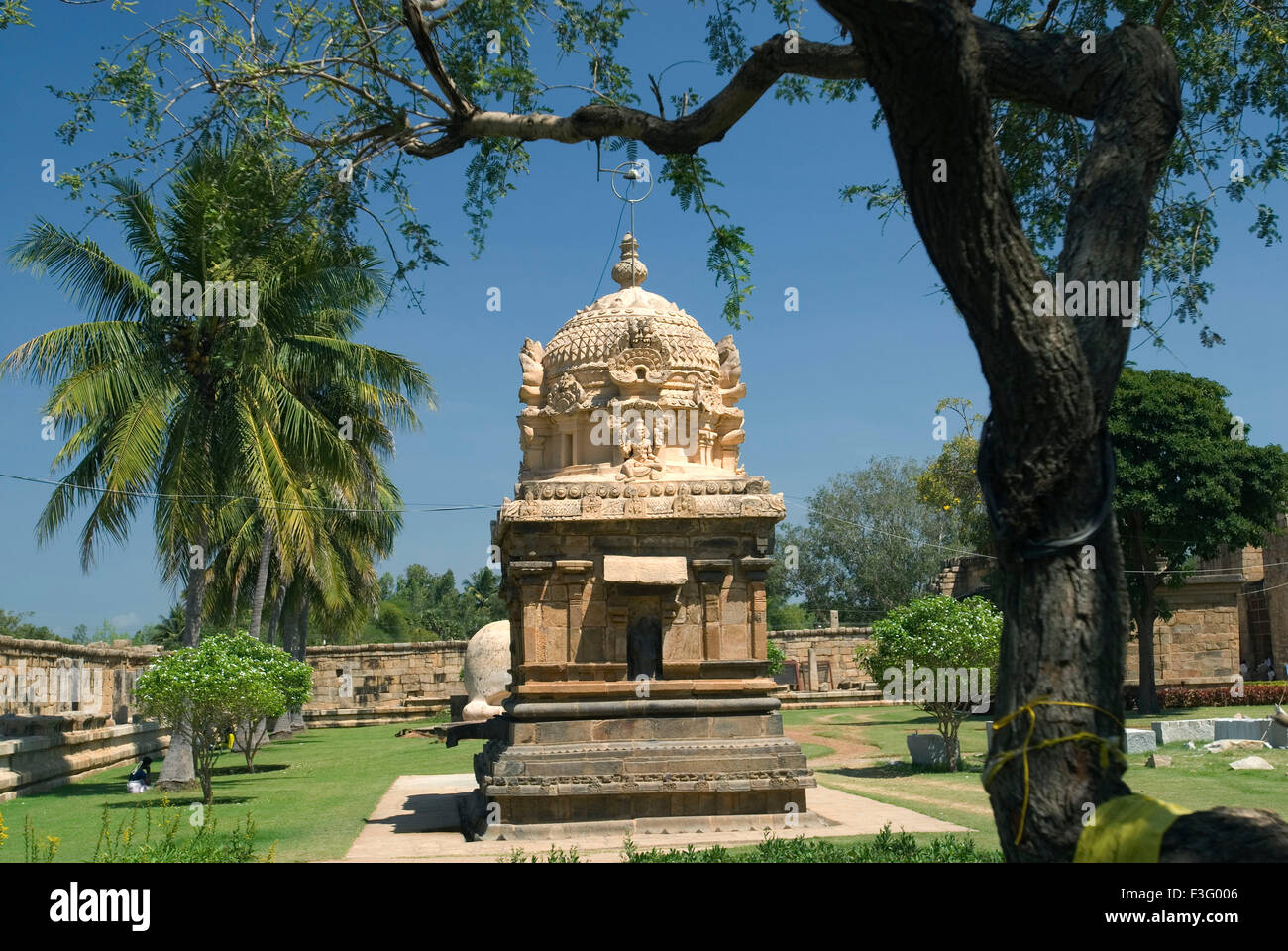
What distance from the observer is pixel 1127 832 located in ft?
12.1

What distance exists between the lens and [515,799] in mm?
10031

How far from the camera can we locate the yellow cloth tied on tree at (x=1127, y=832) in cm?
365

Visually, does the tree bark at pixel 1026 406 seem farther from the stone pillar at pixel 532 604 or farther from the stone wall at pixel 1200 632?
the stone wall at pixel 1200 632

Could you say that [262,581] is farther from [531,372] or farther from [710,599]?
[710,599]

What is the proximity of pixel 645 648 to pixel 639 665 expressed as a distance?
167 mm

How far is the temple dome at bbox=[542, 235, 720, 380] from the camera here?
12500 mm

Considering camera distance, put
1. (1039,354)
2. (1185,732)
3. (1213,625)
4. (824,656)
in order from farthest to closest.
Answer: (824,656), (1213,625), (1185,732), (1039,354)

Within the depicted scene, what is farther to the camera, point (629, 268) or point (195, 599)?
point (195, 599)

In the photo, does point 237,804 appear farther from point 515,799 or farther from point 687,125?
point 687,125

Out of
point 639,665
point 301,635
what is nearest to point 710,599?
point 639,665
